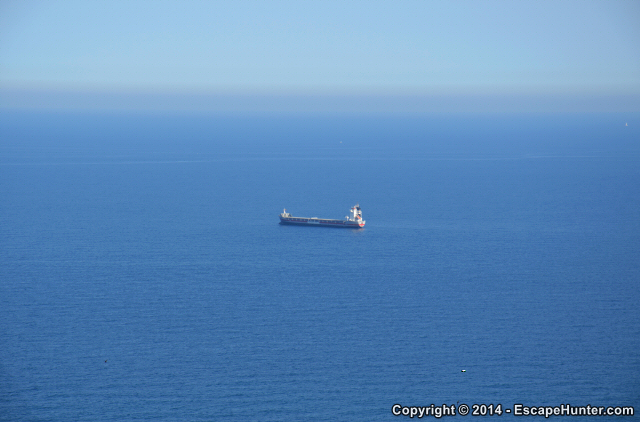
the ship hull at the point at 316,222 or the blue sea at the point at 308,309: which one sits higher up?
the ship hull at the point at 316,222

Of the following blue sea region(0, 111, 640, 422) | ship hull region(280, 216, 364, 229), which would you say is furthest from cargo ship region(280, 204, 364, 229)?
blue sea region(0, 111, 640, 422)

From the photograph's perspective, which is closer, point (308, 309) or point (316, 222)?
point (308, 309)

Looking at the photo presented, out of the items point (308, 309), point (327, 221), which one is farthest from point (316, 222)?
point (308, 309)

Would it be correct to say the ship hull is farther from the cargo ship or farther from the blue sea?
the blue sea

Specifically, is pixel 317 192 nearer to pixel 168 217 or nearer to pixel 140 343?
pixel 168 217

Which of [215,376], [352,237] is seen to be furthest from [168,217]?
[215,376]

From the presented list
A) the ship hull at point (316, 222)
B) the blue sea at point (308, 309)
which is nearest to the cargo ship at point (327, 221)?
the ship hull at point (316, 222)

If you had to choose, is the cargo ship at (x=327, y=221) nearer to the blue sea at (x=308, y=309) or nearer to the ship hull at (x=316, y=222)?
the ship hull at (x=316, y=222)

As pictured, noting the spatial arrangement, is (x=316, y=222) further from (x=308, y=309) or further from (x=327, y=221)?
(x=308, y=309)
